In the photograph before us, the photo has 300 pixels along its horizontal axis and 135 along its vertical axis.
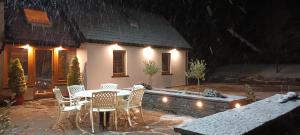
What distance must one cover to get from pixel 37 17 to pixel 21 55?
1.92 metres

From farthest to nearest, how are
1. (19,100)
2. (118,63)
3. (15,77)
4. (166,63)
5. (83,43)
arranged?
(166,63)
(118,63)
(83,43)
(19,100)
(15,77)

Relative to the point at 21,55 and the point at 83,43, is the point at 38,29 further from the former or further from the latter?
the point at 83,43

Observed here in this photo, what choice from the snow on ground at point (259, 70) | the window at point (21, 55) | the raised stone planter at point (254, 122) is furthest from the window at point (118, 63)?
the raised stone planter at point (254, 122)

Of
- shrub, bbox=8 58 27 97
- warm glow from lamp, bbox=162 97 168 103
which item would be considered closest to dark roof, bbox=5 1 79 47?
shrub, bbox=8 58 27 97

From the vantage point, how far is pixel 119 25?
15.5 meters

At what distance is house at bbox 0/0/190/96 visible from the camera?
1184cm

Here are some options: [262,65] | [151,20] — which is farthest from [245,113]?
[262,65]

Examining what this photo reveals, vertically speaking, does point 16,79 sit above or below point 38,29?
below

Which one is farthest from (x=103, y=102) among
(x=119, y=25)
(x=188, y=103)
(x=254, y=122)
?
(x=119, y=25)

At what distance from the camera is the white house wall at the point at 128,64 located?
43.5ft

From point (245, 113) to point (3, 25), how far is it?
35.6 feet

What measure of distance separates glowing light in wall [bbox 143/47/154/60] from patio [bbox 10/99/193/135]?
6.95m

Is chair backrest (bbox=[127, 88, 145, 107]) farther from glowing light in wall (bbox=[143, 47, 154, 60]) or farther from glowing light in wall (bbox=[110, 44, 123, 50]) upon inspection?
glowing light in wall (bbox=[143, 47, 154, 60])

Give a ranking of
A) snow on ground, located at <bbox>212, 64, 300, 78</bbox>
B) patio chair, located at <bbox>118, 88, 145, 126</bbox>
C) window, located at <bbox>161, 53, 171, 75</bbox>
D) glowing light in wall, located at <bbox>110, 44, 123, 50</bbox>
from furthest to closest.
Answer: snow on ground, located at <bbox>212, 64, 300, 78</bbox> < window, located at <bbox>161, 53, 171, 75</bbox> < glowing light in wall, located at <bbox>110, 44, 123, 50</bbox> < patio chair, located at <bbox>118, 88, 145, 126</bbox>
